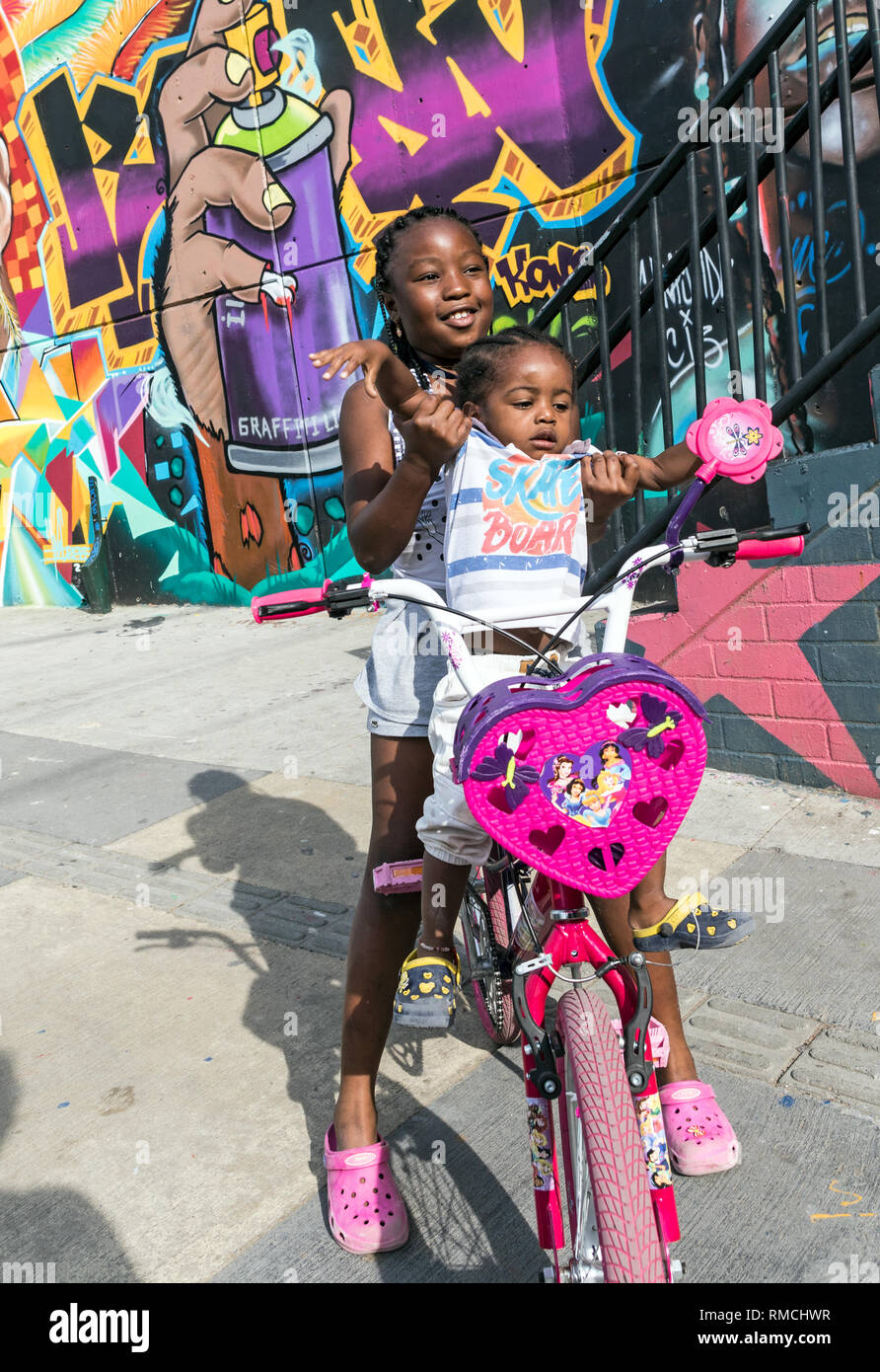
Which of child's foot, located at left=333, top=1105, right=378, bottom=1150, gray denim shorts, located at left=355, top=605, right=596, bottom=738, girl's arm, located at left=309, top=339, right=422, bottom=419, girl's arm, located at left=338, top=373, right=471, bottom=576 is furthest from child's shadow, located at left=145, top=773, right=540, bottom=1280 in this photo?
girl's arm, located at left=309, top=339, right=422, bottom=419

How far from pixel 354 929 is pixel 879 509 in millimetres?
2608

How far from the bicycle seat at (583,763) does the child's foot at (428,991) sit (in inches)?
23.9

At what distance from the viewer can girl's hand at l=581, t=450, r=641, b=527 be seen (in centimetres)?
196

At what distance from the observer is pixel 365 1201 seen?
2.28m

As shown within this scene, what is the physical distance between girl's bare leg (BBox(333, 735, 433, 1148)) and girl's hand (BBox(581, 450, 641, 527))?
2.17 feet

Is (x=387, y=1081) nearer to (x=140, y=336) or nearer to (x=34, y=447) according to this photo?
(x=140, y=336)

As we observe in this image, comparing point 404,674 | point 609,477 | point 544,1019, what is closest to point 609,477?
point 609,477

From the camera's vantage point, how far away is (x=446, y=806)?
198 cm

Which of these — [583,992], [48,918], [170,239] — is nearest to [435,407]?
[583,992]

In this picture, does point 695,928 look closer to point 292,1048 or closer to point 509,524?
point 509,524

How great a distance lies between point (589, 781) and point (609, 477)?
666 millimetres

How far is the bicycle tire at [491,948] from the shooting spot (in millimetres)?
2539

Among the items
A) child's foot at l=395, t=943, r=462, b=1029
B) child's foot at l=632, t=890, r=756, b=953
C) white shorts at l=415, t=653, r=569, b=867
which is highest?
white shorts at l=415, t=653, r=569, b=867

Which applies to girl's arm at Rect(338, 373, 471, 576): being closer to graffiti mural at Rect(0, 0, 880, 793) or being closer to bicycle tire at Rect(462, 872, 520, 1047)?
bicycle tire at Rect(462, 872, 520, 1047)
